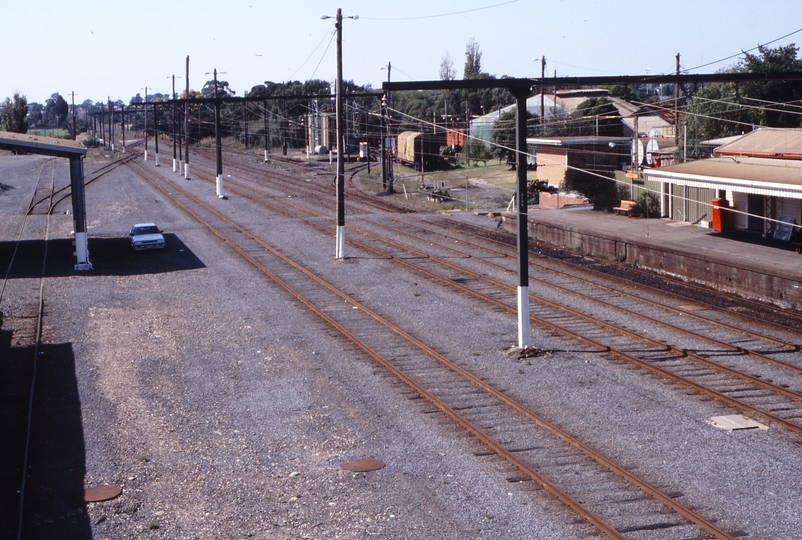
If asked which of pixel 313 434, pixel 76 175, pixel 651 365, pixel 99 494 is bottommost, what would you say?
pixel 99 494

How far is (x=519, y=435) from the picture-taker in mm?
10836

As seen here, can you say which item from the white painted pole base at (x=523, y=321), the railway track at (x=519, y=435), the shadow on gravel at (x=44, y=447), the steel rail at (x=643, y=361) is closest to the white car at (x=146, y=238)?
the railway track at (x=519, y=435)

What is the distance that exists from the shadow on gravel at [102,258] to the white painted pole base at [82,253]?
0.85ft

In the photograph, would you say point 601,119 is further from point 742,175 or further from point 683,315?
point 683,315

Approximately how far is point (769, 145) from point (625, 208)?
7.77 m

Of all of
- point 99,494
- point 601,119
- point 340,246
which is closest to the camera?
point 99,494

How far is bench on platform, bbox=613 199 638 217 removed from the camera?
3212 centimetres

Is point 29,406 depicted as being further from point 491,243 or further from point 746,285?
point 491,243

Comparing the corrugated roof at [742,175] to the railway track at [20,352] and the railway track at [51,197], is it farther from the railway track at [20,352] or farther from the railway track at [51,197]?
the railway track at [51,197]

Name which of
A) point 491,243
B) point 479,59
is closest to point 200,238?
point 491,243

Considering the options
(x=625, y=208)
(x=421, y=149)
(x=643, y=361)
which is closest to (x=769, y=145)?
(x=625, y=208)

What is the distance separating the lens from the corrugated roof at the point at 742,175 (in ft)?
67.1

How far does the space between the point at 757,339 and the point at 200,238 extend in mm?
21134

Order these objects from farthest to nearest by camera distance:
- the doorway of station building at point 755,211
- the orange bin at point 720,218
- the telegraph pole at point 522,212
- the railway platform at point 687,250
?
the orange bin at point 720,218
the doorway of station building at point 755,211
the railway platform at point 687,250
the telegraph pole at point 522,212
